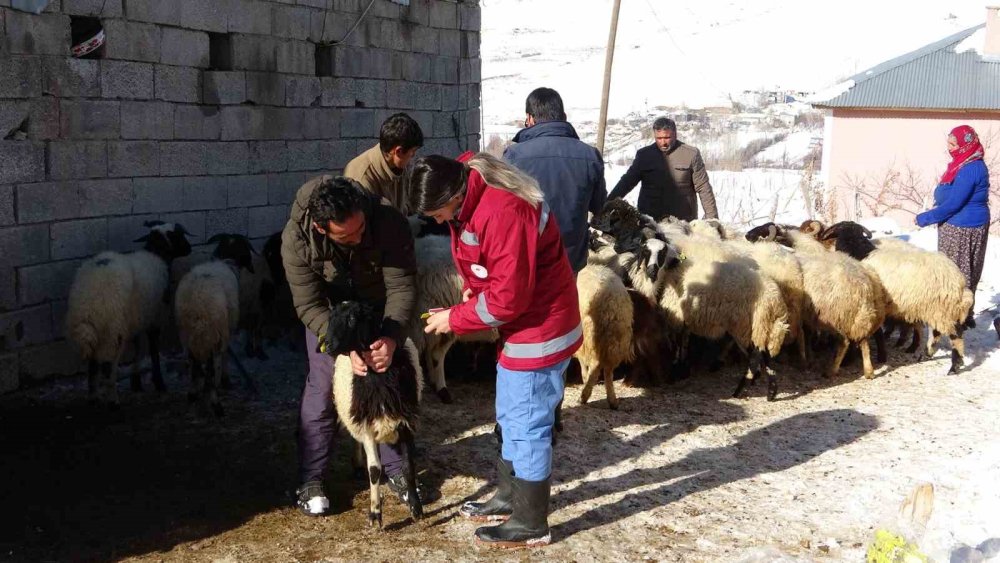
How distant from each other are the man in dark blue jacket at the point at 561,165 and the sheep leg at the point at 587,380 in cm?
137

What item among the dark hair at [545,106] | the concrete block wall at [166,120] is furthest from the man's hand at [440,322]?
the concrete block wall at [166,120]

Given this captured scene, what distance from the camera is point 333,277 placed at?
15.3ft

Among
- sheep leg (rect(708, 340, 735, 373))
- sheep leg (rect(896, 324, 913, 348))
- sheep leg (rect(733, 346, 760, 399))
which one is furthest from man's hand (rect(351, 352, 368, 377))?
sheep leg (rect(896, 324, 913, 348))

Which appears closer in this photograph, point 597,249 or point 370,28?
point 597,249

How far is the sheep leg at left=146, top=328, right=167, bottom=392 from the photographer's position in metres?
7.33

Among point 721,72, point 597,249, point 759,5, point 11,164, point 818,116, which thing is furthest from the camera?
point 759,5

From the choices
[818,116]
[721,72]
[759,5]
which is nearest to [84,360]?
[818,116]

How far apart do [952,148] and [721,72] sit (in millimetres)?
39078

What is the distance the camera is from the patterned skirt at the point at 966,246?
8.92 metres

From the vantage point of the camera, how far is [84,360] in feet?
23.0

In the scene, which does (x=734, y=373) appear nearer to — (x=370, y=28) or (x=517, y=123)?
(x=370, y=28)

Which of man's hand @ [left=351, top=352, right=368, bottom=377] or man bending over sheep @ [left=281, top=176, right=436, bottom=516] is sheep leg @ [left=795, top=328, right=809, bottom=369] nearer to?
man bending over sheep @ [left=281, top=176, right=436, bottom=516]

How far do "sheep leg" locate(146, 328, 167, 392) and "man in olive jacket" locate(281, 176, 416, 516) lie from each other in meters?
2.80

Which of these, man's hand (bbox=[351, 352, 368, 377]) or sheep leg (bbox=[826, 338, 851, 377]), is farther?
sheep leg (bbox=[826, 338, 851, 377])
